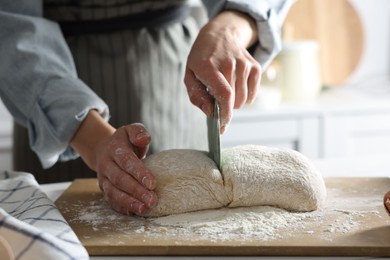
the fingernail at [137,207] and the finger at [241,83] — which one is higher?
the finger at [241,83]

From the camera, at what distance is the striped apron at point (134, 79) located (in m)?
1.30

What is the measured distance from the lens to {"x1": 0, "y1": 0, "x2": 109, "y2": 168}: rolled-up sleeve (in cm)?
105

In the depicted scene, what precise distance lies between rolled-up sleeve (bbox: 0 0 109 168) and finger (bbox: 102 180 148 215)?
0.51 ft

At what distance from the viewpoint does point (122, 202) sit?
0.90 metres

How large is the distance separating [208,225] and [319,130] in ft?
4.13

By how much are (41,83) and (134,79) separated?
0.28m

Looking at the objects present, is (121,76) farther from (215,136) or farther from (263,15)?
(215,136)

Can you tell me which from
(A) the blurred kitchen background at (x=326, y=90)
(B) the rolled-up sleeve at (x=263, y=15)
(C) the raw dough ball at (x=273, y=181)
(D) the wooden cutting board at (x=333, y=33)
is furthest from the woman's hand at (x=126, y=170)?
(D) the wooden cutting board at (x=333, y=33)

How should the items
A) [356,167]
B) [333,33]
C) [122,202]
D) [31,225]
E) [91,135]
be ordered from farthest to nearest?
[333,33]
[356,167]
[91,135]
[122,202]
[31,225]

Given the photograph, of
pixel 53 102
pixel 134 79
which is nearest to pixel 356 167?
pixel 134 79

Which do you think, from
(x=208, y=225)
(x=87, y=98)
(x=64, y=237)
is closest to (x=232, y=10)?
(x=87, y=98)

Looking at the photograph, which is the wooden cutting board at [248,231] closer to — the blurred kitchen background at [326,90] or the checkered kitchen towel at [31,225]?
the checkered kitchen towel at [31,225]

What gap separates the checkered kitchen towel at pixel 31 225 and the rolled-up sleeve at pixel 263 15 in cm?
39

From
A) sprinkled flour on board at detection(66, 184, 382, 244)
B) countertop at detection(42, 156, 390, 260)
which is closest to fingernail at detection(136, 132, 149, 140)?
sprinkled flour on board at detection(66, 184, 382, 244)
